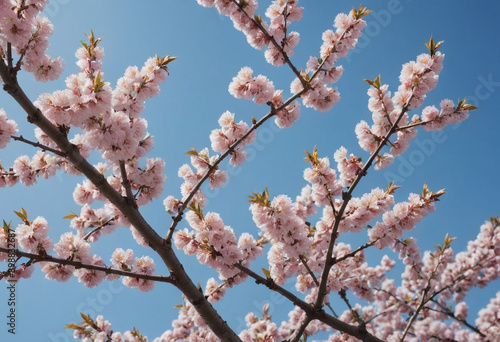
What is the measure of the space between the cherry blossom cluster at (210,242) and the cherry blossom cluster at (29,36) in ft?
6.65

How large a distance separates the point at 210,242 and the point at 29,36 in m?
2.58

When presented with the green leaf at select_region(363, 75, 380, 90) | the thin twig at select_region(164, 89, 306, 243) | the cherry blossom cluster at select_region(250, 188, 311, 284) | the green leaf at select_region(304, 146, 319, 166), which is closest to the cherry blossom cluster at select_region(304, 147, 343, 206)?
the green leaf at select_region(304, 146, 319, 166)

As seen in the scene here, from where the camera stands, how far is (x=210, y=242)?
3777mm

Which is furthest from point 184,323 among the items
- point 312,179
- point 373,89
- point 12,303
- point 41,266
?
point 373,89

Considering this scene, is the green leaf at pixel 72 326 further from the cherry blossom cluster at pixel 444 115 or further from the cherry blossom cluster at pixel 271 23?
the cherry blossom cluster at pixel 444 115

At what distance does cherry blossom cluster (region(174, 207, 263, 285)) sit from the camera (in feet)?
12.5

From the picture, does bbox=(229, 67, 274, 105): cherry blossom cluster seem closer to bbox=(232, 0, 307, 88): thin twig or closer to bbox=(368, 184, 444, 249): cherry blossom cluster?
bbox=(232, 0, 307, 88): thin twig

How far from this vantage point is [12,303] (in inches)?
158

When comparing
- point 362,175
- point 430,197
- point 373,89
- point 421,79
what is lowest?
point 430,197

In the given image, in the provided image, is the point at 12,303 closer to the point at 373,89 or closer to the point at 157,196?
the point at 157,196

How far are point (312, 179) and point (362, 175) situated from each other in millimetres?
574

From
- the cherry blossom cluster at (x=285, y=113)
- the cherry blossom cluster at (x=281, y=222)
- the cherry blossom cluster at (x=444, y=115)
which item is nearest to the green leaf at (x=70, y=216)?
the cherry blossom cluster at (x=281, y=222)

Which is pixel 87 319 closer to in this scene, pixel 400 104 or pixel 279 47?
pixel 279 47

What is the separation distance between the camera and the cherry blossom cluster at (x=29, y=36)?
2.95 m
